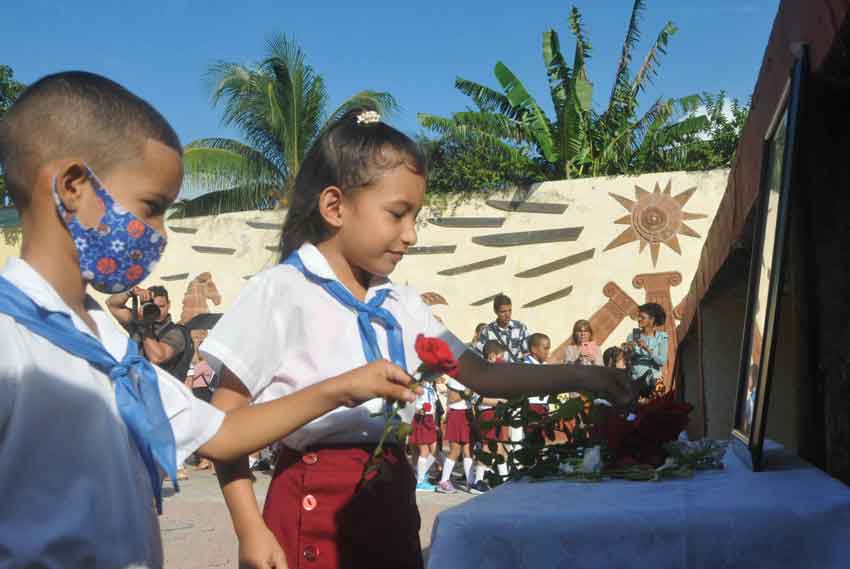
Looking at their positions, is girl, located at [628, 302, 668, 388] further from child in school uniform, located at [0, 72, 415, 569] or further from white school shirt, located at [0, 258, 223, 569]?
white school shirt, located at [0, 258, 223, 569]

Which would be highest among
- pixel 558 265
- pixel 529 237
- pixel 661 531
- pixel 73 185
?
pixel 73 185

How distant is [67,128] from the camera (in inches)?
72.2

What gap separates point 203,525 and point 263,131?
1616 cm

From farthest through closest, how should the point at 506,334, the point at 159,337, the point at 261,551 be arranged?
the point at 506,334 < the point at 159,337 < the point at 261,551

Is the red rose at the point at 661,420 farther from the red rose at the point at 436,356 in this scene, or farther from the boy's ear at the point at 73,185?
the boy's ear at the point at 73,185

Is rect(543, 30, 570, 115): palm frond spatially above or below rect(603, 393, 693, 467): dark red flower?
above

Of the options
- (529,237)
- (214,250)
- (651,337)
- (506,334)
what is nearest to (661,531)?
(506,334)

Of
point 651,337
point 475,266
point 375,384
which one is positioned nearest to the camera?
point 375,384

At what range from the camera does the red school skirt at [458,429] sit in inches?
412

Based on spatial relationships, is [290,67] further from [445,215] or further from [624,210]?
[624,210]

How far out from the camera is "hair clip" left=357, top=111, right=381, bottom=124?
2816 millimetres

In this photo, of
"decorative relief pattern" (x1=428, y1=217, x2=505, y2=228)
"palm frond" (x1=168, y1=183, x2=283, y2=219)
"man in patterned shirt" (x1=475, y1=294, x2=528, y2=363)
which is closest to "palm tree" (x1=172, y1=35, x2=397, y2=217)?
"palm frond" (x1=168, y1=183, x2=283, y2=219)

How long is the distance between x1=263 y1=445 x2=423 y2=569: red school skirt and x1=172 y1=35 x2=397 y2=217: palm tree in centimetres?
2001

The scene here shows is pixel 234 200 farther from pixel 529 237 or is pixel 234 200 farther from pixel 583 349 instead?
pixel 583 349
